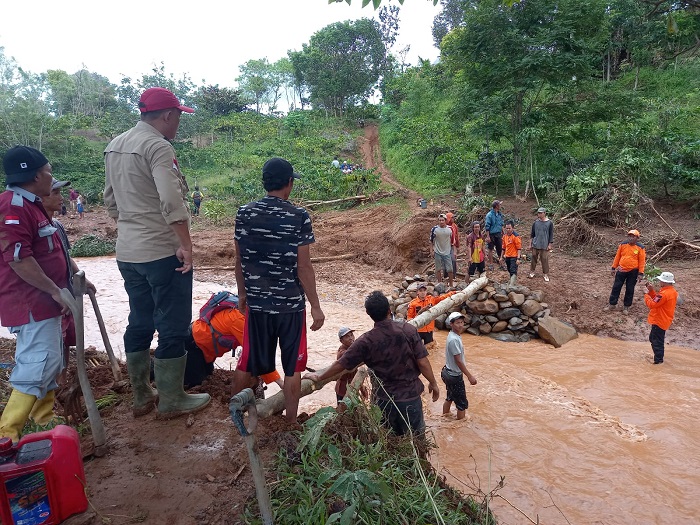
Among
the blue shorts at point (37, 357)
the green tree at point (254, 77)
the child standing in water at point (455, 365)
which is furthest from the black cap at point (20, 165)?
the green tree at point (254, 77)

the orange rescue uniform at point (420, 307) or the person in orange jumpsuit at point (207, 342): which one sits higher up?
the person in orange jumpsuit at point (207, 342)

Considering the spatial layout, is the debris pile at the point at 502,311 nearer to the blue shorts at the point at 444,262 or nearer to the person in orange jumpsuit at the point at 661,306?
the blue shorts at the point at 444,262

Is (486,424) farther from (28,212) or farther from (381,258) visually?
(381,258)

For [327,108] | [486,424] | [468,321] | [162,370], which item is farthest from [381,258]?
[327,108]

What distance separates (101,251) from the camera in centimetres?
1481

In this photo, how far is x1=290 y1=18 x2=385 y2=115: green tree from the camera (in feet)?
111

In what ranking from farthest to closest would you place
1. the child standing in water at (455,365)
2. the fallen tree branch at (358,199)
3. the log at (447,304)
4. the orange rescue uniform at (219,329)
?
1. the fallen tree branch at (358,199)
2. the log at (447,304)
3. the child standing in water at (455,365)
4. the orange rescue uniform at (219,329)

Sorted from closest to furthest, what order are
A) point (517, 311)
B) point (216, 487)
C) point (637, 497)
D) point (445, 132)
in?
1. point (216, 487)
2. point (637, 497)
3. point (517, 311)
4. point (445, 132)

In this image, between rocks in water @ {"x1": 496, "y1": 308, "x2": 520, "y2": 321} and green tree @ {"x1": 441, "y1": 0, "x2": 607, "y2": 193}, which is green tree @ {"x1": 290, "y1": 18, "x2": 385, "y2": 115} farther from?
rocks in water @ {"x1": 496, "y1": 308, "x2": 520, "y2": 321}

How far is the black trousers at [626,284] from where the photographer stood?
8417 millimetres

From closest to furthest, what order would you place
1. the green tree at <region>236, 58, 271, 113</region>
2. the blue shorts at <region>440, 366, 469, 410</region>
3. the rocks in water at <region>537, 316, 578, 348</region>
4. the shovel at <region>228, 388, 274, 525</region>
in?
1. the shovel at <region>228, 388, 274, 525</region>
2. the blue shorts at <region>440, 366, 469, 410</region>
3. the rocks in water at <region>537, 316, 578, 348</region>
4. the green tree at <region>236, 58, 271, 113</region>

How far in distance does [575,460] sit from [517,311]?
3.96 metres

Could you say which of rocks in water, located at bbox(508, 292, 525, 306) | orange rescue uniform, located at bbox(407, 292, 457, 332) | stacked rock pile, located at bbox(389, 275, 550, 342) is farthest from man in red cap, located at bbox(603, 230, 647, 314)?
orange rescue uniform, located at bbox(407, 292, 457, 332)

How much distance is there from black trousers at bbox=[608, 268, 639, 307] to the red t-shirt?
9018 millimetres
